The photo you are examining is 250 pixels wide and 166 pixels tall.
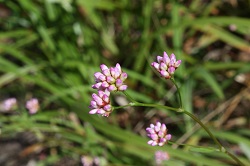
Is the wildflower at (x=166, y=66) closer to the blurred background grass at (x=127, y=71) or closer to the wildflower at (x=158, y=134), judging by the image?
the wildflower at (x=158, y=134)

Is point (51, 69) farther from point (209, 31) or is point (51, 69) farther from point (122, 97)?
point (209, 31)

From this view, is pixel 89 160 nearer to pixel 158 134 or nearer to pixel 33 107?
pixel 33 107

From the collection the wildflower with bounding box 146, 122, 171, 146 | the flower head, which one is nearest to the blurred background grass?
the flower head

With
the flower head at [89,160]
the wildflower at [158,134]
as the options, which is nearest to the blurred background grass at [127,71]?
the flower head at [89,160]

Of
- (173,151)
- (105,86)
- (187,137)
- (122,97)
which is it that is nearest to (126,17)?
(122,97)

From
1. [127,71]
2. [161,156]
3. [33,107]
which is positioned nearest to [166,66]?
[161,156]
